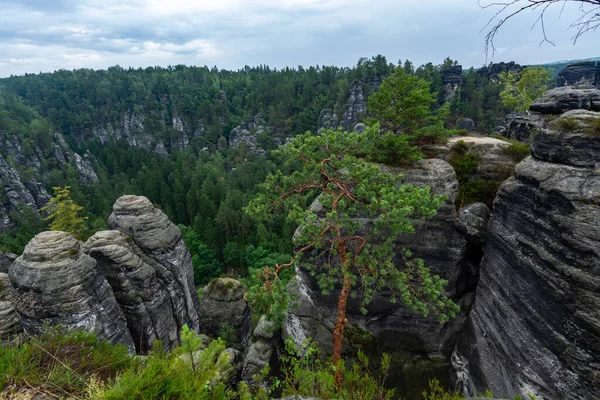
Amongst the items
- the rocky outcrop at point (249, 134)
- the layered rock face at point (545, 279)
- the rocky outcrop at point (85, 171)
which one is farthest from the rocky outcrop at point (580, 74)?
the rocky outcrop at point (85, 171)

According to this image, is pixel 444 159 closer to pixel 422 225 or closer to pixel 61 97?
pixel 422 225

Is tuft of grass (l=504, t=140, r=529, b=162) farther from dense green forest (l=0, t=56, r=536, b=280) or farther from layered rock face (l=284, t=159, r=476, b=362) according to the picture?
dense green forest (l=0, t=56, r=536, b=280)

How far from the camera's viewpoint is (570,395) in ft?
29.7

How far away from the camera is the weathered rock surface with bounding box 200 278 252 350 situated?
23.8 m

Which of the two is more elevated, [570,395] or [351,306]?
[570,395]

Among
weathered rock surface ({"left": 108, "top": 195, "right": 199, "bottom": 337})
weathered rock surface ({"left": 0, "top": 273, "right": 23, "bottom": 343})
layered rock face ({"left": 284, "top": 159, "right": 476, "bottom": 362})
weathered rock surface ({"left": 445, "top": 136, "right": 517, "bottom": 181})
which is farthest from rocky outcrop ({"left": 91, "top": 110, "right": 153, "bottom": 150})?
weathered rock surface ({"left": 445, "top": 136, "right": 517, "bottom": 181})

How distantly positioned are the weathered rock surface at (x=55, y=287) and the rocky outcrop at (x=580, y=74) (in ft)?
424

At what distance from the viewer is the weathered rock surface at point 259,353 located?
54.4 ft

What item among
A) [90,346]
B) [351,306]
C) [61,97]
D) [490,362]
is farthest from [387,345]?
[61,97]

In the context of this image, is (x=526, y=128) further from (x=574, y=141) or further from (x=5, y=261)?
(x=5, y=261)

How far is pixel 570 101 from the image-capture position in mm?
12086

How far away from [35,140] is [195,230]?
8227 centimetres

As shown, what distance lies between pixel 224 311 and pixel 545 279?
21.2 m

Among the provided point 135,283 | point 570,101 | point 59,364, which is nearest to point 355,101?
point 570,101
